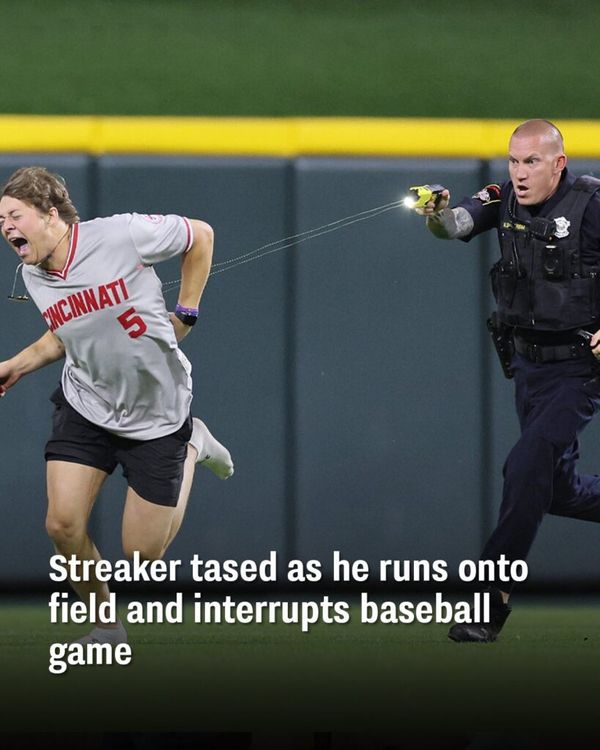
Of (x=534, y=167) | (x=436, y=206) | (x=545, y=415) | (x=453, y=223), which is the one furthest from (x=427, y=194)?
(x=545, y=415)

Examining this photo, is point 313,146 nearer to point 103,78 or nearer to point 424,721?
point 103,78

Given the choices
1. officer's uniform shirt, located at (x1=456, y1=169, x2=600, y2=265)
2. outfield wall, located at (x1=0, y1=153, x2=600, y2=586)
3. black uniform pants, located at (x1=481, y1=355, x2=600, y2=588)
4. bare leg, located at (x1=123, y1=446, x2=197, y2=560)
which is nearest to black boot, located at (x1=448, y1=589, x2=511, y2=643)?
black uniform pants, located at (x1=481, y1=355, x2=600, y2=588)

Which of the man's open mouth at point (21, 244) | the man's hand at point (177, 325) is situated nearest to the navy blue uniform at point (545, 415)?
the man's hand at point (177, 325)

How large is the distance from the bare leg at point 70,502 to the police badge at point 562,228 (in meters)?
1.31

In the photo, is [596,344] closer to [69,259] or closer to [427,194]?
[427,194]

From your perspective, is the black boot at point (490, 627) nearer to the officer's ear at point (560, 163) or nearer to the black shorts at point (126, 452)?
the black shorts at point (126, 452)

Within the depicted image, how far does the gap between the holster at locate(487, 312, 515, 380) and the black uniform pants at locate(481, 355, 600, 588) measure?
76mm

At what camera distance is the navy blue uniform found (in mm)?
3859

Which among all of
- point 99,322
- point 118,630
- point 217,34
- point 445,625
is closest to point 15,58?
point 217,34

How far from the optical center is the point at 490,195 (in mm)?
3986

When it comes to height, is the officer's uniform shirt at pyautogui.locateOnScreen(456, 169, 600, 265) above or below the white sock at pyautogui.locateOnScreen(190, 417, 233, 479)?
above

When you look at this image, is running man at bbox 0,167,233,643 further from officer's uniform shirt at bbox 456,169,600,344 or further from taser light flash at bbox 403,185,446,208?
officer's uniform shirt at bbox 456,169,600,344

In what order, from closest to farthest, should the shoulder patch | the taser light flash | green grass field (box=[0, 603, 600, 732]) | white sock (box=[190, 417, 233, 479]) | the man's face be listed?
green grass field (box=[0, 603, 600, 732])
the man's face
the taser light flash
the shoulder patch
white sock (box=[190, 417, 233, 479])

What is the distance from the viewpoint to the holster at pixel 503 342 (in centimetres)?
402
